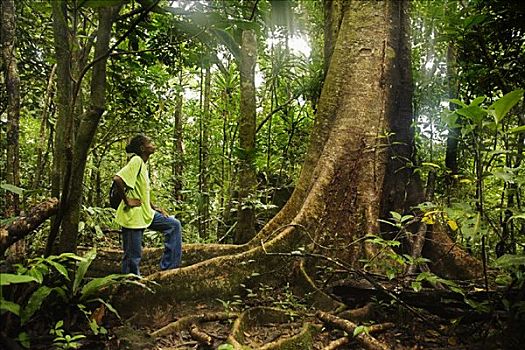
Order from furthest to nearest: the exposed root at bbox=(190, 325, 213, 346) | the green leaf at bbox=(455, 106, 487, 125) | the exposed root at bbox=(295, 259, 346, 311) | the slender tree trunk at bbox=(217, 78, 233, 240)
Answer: the slender tree trunk at bbox=(217, 78, 233, 240) → the exposed root at bbox=(295, 259, 346, 311) → the exposed root at bbox=(190, 325, 213, 346) → the green leaf at bbox=(455, 106, 487, 125)

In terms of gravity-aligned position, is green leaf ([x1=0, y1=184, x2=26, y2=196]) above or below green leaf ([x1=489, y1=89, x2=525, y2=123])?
below

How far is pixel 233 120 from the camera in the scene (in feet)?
28.2

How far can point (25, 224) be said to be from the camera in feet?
8.95

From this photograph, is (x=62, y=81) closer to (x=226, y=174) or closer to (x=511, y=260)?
(x=511, y=260)

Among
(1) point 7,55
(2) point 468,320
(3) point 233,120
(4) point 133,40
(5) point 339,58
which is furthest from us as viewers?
(3) point 233,120

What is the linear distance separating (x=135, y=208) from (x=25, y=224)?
5.59ft

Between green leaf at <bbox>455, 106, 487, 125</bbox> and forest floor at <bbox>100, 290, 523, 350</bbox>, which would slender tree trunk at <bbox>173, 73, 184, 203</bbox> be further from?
green leaf at <bbox>455, 106, 487, 125</bbox>

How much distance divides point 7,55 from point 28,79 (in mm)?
2156

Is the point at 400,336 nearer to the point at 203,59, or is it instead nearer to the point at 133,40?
the point at 203,59

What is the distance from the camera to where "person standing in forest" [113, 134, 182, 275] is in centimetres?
437

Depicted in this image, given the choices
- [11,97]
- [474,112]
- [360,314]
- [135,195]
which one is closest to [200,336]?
[360,314]

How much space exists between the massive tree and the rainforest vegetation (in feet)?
0.06

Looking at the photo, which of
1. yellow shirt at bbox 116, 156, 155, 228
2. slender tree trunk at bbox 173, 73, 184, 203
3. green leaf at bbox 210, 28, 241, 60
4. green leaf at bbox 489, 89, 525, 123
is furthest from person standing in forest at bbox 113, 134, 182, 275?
slender tree trunk at bbox 173, 73, 184, 203

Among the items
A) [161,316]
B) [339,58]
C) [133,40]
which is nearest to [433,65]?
[339,58]
